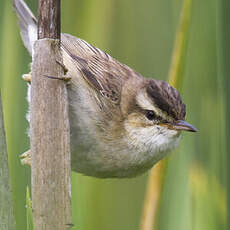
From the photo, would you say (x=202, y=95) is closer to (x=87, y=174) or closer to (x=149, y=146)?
(x=149, y=146)

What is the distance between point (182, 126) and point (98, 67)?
59 centimetres

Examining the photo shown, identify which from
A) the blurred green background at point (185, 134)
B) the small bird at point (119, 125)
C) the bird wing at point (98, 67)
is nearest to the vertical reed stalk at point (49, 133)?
the blurred green background at point (185, 134)

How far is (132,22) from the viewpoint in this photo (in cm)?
267

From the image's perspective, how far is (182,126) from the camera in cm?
200

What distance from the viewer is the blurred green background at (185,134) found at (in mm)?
1701

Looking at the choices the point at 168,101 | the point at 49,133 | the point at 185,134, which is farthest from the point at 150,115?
the point at 49,133

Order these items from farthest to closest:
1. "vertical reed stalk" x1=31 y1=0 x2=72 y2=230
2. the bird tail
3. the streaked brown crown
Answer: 1. the bird tail
2. the streaked brown crown
3. "vertical reed stalk" x1=31 y1=0 x2=72 y2=230

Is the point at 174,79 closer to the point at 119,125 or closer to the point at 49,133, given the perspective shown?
the point at 119,125

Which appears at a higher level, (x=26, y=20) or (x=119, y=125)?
(x=26, y=20)

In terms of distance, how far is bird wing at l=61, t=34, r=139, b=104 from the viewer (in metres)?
2.18

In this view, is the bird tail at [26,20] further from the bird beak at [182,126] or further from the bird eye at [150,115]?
the bird beak at [182,126]

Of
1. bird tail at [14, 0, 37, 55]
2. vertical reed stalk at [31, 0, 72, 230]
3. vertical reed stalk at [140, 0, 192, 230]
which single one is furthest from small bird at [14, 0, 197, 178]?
vertical reed stalk at [31, 0, 72, 230]

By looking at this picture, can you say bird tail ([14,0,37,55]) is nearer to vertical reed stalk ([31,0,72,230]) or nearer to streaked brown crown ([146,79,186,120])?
streaked brown crown ([146,79,186,120])

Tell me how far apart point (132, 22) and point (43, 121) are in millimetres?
1413
